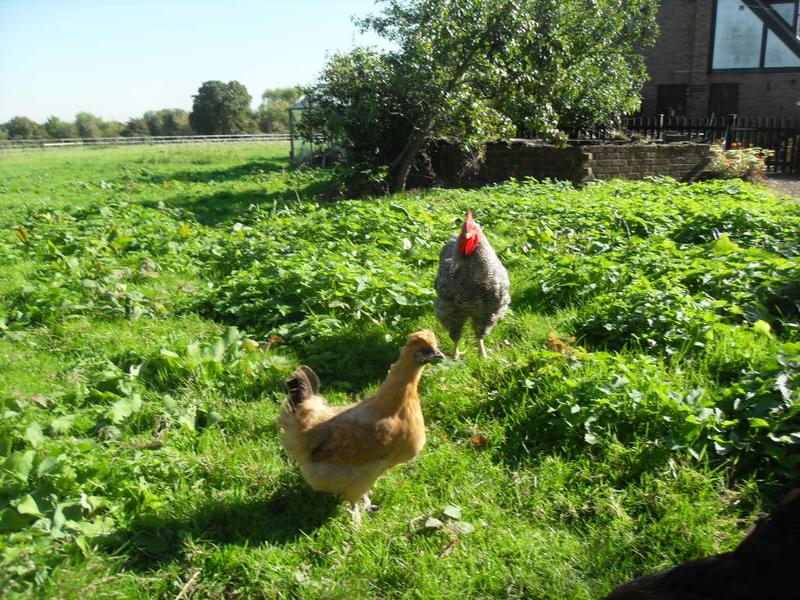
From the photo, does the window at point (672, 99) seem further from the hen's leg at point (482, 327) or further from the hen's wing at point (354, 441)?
the hen's wing at point (354, 441)

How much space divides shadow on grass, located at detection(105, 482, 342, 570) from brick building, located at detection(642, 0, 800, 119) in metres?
28.1

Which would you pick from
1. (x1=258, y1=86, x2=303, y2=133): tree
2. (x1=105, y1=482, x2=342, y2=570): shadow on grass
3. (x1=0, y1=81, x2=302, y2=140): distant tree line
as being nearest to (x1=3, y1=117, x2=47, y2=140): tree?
(x1=0, y1=81, x2=302, y2=140): distant tree line

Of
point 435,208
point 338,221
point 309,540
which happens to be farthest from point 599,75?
point 309,540

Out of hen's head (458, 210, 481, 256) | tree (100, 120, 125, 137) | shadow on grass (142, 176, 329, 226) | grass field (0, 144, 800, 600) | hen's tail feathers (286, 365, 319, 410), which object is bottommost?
grass field (0, 144, 800, 600)

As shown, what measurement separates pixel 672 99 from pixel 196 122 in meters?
49.1

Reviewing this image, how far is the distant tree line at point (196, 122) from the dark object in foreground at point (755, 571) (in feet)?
200

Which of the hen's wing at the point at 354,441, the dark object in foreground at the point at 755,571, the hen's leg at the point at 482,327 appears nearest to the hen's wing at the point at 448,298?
the hen's leg at the point at 482,327

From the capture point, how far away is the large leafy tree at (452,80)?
12539 mm

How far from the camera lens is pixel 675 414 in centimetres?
360

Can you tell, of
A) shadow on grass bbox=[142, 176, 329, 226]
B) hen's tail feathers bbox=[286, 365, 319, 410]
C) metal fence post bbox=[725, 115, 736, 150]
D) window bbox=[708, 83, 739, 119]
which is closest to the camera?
hen's tail feathers bbox=[286, 365, 319, 410]

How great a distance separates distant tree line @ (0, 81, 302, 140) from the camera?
60.9 metres

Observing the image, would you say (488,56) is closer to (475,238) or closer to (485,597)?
(475,238)

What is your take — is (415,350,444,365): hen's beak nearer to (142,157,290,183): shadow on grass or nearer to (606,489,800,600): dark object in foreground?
(606,489,800,600): dark object in foreground

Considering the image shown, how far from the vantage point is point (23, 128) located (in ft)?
202
